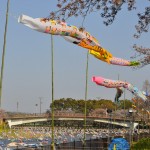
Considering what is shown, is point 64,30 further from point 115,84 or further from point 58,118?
point 58,118

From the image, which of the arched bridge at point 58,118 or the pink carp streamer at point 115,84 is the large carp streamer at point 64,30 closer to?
the pink carp streamer at point 115,84

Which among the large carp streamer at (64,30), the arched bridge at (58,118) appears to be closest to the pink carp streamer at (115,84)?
the large carp streamer at (64,30)

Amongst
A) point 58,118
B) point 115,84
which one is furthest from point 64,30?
Answer: point 58,118

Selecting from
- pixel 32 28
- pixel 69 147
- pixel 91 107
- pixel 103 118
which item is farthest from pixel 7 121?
pixel 32 28

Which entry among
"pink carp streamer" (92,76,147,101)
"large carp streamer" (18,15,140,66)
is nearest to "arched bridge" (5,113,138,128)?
"pink carp streamer" (92,76,147,101)

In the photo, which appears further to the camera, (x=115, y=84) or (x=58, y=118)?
(x=58, y=118)

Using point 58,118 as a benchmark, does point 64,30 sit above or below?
below

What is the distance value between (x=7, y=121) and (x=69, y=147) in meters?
80.0

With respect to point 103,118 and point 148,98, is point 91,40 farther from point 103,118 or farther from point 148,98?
point 103,118

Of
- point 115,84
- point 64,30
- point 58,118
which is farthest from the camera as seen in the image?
point 58,118

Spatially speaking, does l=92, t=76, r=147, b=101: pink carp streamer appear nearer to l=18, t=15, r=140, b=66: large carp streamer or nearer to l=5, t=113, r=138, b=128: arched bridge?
l=18, t=15, r=140, b=66: large carp streamer

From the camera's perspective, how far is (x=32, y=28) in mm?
14250

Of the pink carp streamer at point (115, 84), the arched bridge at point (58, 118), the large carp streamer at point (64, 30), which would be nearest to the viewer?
the large carp streamer at point (64, 30)

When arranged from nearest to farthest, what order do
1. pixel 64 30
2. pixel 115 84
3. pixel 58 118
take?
pixel 64 30, pixel 115 84, pixel 58 118
